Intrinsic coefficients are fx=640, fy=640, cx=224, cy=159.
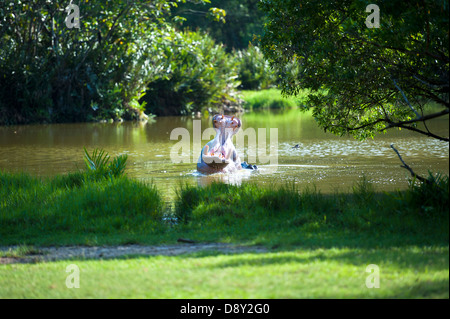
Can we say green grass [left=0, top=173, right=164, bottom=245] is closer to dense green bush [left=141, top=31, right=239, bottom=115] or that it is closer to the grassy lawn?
the grassy lawn

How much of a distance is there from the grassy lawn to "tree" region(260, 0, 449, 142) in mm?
1939

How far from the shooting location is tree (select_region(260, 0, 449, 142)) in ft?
31.6

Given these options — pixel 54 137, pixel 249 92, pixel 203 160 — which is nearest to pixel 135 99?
pixel 54 137

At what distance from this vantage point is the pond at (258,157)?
14484mm

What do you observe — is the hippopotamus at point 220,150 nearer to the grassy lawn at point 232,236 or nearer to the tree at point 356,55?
the tree at point 356,55

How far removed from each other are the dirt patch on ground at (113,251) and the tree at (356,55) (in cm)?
346

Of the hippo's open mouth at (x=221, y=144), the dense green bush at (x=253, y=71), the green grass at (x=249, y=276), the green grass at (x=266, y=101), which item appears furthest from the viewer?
the dense green bush at (x=253, y=71)

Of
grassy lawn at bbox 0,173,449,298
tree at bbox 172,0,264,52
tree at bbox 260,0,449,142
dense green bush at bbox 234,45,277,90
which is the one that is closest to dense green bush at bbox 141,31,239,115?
dense green bush at bbox 234,45,277,90

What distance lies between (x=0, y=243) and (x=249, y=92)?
4323 centimetres

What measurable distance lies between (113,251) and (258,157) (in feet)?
37.8

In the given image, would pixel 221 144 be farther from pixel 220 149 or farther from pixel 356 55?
pixel 356 55

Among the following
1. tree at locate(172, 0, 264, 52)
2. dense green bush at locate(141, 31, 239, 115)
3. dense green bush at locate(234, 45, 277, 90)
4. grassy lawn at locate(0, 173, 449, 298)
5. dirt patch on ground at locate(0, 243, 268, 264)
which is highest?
tree at locate(172, 0, 264, 52)

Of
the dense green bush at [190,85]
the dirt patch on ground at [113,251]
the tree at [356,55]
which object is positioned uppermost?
the dense green bush at [190,85]

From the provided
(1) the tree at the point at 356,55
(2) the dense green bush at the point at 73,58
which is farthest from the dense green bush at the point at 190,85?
(1) the tree at the point at 356,55
